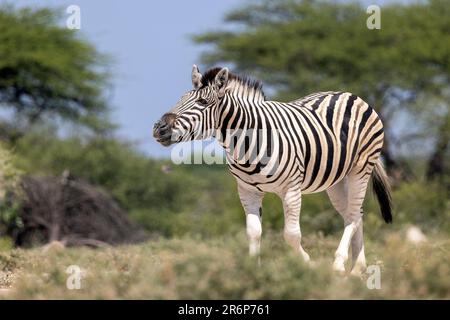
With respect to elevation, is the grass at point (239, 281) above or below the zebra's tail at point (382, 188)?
below

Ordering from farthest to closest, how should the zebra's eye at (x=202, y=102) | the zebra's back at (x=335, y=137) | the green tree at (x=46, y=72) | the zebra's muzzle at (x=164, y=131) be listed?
the green tree at (x=46, y=72) → the zebra's back at (x=335, y=137) → the zebra's eye at (x=202, y=102) → the zebra's muzzle at (x=164, y=131)

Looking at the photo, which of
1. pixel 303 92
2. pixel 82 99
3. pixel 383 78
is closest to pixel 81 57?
pixel 82 99

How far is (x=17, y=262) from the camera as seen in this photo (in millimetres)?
13133

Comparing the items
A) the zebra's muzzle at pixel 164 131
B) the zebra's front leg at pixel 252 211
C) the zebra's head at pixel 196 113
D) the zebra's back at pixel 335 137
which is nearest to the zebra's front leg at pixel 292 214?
the zebra's front leg at pixel 252 211

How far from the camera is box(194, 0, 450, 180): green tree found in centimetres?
3162

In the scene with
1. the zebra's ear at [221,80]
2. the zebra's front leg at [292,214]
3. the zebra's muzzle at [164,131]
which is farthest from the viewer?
the zebra's front leg at [292,214]

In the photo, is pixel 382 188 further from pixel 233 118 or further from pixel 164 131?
pixel 164 131

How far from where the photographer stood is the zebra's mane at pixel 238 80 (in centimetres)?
928

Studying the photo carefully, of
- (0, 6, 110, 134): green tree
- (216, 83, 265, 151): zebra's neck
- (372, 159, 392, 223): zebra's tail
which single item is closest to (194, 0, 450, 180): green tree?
(0, 6, 110, 134): green tree

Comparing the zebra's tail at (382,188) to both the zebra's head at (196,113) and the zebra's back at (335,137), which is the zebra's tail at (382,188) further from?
the zebra's head at (196,113)

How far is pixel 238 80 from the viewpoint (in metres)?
9.63

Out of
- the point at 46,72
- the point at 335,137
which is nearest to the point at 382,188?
the point at 335,137

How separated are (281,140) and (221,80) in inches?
30.6

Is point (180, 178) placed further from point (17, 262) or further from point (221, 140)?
point (221, 140)
